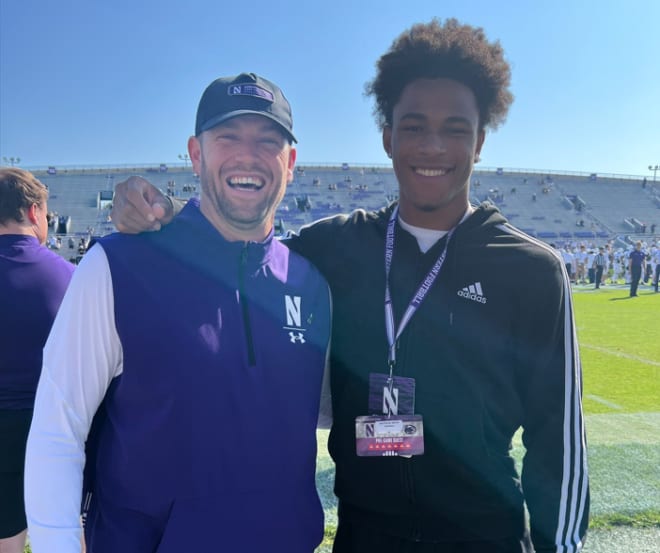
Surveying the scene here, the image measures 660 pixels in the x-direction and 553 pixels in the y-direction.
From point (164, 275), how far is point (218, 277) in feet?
0.54

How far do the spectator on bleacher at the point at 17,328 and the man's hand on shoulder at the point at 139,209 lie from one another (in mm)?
956

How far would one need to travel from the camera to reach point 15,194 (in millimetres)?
2455

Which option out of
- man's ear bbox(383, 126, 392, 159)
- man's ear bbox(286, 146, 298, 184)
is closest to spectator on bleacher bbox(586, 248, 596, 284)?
man's ear bbox(383, 126, 392, 159)

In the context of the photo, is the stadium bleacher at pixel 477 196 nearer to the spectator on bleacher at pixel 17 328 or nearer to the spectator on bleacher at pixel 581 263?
the spectator on bleacher at pixel 581 263

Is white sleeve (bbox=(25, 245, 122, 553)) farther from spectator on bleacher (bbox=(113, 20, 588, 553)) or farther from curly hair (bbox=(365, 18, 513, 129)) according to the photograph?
curly hair (bbox=(365, 18, 513, 129))

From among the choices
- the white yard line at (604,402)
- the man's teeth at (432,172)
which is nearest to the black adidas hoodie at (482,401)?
the man's teeth at (432,172)

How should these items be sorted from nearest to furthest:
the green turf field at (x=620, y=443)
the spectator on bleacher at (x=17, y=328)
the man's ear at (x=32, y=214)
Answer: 1. the spectator on bleacher at (x=17, y=328)
2. the man's ear at (x=32, y=214)
3. the green turf field at (x=620, y=443)

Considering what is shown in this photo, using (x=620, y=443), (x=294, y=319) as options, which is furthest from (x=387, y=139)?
(x=620, y=443)

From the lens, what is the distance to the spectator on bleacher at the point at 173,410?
143 centimetres

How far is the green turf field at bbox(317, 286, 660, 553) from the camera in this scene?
2.90m

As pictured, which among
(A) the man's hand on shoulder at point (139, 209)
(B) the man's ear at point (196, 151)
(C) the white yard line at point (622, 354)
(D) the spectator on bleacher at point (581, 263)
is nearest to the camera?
(A) the man's hand on shoulder at point (139, 209)

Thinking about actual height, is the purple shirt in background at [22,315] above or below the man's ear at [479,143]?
below

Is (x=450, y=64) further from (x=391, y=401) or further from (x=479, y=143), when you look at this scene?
(x=391, y=401)

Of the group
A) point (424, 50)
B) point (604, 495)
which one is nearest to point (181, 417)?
point (424, 50)
